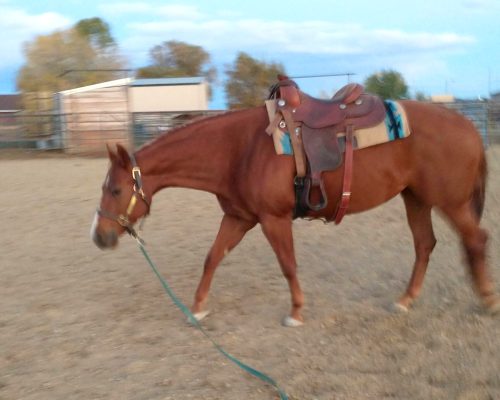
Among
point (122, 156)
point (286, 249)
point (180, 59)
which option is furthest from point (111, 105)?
point (180, 59)

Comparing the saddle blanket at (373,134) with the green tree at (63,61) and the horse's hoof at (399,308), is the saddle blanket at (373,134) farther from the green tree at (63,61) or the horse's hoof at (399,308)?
the green tree at (63,61)

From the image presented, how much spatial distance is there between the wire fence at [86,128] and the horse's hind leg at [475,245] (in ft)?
47.1

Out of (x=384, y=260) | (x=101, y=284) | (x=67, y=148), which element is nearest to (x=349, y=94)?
(x=384, y=260)

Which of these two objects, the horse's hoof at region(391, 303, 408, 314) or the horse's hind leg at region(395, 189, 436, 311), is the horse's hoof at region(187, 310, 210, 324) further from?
the horse's hind leg at region(395, 189, 436, 311)

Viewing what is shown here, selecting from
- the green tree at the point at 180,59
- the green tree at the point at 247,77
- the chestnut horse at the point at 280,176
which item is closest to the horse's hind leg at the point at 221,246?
the chestnut horse at the point at 280,176

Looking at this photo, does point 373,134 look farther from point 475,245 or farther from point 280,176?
point 475,245

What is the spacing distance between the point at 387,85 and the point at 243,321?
1519cm

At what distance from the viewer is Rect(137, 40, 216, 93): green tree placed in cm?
4731

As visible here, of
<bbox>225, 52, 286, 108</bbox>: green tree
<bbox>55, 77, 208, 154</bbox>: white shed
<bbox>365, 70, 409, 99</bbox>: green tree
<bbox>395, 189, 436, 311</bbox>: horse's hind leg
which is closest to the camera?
<bbox>395, 189, 436, 311</bbox>: horse's hind leg

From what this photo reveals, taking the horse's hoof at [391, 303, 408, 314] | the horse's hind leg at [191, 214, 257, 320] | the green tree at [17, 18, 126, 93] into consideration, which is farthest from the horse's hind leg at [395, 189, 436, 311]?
the green tree at [17, 18, 126, 93]

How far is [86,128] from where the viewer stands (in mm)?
19812

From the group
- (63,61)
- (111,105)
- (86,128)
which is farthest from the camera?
(63,61)

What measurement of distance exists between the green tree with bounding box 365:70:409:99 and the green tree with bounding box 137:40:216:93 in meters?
28.4

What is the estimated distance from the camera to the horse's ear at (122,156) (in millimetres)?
4012
